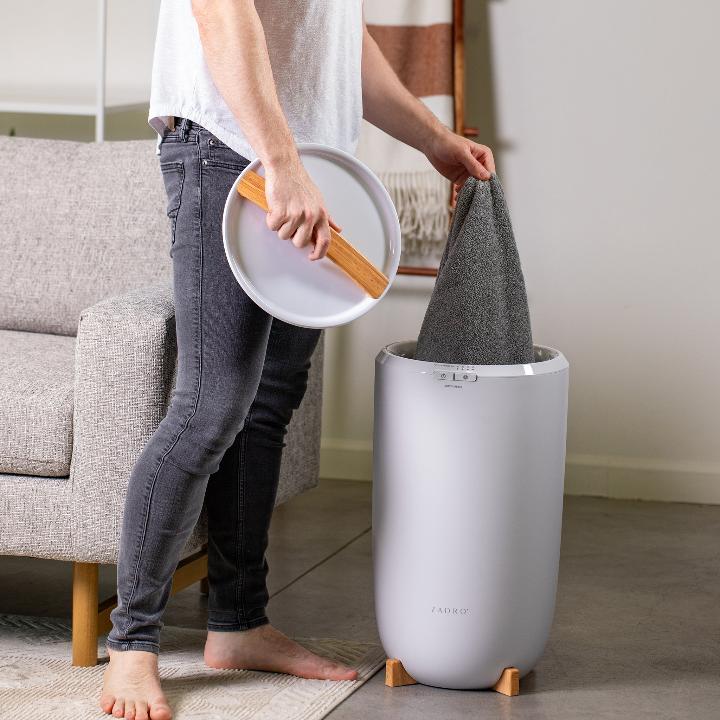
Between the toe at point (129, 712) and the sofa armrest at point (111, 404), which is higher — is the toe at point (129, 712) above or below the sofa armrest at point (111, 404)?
below

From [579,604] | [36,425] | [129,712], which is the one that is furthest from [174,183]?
[579,604]

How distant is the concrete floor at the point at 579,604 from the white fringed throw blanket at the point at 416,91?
676mm

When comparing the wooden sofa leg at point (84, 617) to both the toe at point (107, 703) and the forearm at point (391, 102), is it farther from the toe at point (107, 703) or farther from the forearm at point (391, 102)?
the forearm at point (391, 102)

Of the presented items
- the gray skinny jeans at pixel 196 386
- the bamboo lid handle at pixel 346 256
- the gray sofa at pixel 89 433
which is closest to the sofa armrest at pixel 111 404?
the gray sofa at pixel 89 433

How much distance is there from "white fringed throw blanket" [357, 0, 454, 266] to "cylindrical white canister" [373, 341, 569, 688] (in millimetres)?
1148

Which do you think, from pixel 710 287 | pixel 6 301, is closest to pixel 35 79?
pixel 6 301

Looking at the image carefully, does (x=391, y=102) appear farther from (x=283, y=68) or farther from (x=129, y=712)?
(x=129, y=712)

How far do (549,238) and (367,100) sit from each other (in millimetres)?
1167

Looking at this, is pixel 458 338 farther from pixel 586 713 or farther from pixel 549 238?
pixel 549 238

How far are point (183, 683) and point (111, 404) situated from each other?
0.39m

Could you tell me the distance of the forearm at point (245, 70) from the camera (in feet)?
4.12

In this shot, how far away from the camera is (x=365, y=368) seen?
2.85 m

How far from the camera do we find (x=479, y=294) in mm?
1508

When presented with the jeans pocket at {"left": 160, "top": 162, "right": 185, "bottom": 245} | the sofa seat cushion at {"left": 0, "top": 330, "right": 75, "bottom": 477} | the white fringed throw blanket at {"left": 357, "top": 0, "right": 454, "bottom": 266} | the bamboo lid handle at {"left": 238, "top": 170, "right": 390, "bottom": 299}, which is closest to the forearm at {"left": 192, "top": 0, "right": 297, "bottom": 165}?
the bamboo lid handle at {"left": 238, "top": 170, "right": 390, "bottom": 299}
